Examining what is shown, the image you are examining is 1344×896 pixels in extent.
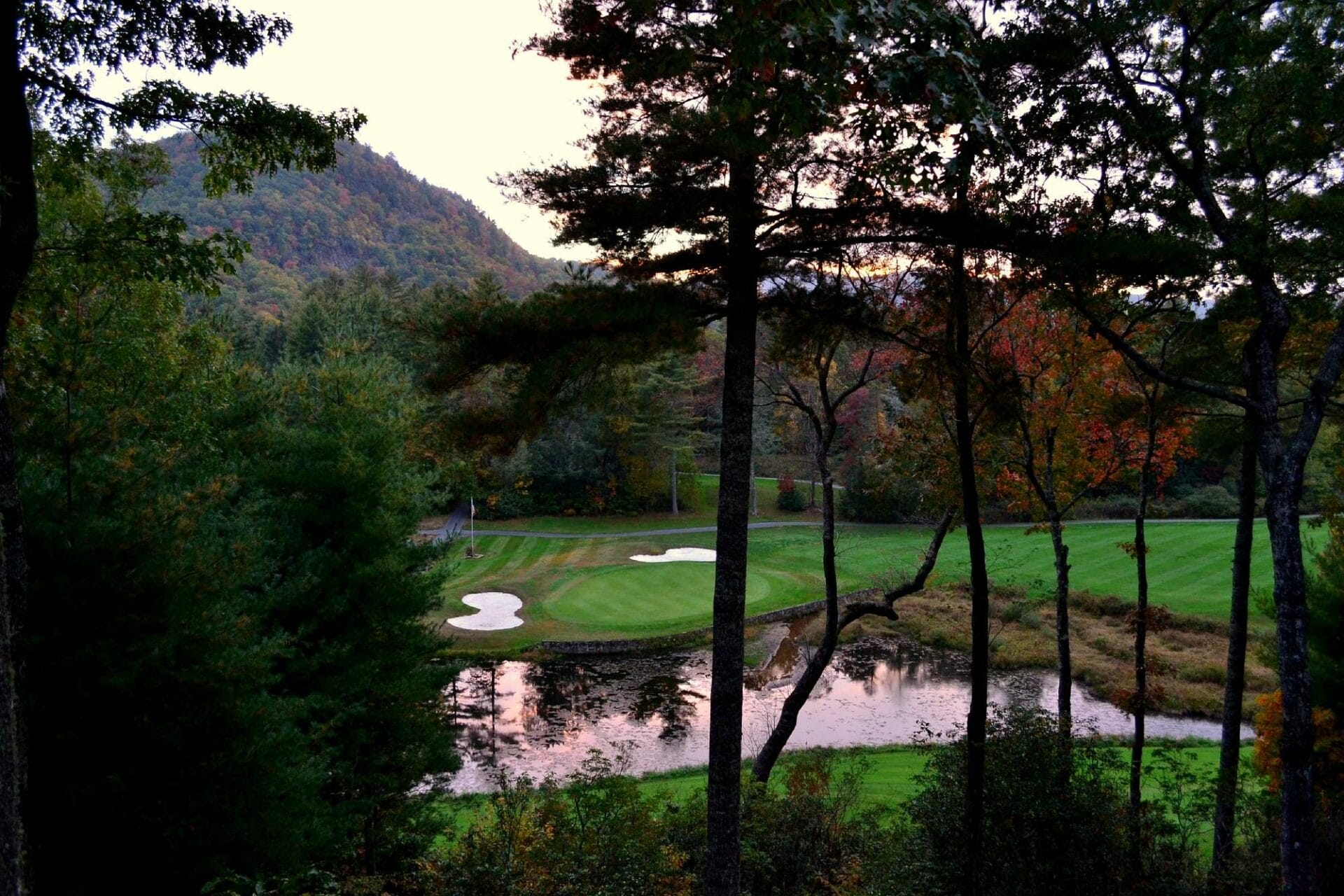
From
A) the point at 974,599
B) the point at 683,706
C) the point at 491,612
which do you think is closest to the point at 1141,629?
the point at 974,599

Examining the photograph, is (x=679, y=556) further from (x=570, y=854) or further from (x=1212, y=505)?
(x=1212, y=505)

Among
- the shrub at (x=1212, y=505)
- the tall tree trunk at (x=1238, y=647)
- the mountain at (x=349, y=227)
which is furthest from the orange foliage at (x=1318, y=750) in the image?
the mountain at (x=349, y=227)

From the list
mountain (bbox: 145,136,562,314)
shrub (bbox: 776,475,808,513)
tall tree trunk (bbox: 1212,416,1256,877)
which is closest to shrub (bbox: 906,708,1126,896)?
tall tree trunk (bbox: 1212,416,1256,877)

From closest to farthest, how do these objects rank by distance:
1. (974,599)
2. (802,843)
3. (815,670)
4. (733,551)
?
(733,551) → (974,599) → (802,843) → (815,670)

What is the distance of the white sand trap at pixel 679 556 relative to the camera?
30359mm

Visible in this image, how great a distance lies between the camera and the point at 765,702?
17.4 meters

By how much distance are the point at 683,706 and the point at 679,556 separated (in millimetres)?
14268

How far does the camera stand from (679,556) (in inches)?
1245

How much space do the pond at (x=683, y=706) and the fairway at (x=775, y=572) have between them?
92.3 inches

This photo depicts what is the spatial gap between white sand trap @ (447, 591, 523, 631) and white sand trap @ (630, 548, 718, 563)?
6.45 meters

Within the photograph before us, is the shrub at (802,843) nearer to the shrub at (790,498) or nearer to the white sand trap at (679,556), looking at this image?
the white sand trap at (679,556)

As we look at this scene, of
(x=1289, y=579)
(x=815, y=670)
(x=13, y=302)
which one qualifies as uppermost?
(x=13, y=302)

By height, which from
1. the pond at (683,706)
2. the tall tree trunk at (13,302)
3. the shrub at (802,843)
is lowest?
the pond at (683,706)

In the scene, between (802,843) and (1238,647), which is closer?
(802,843)
